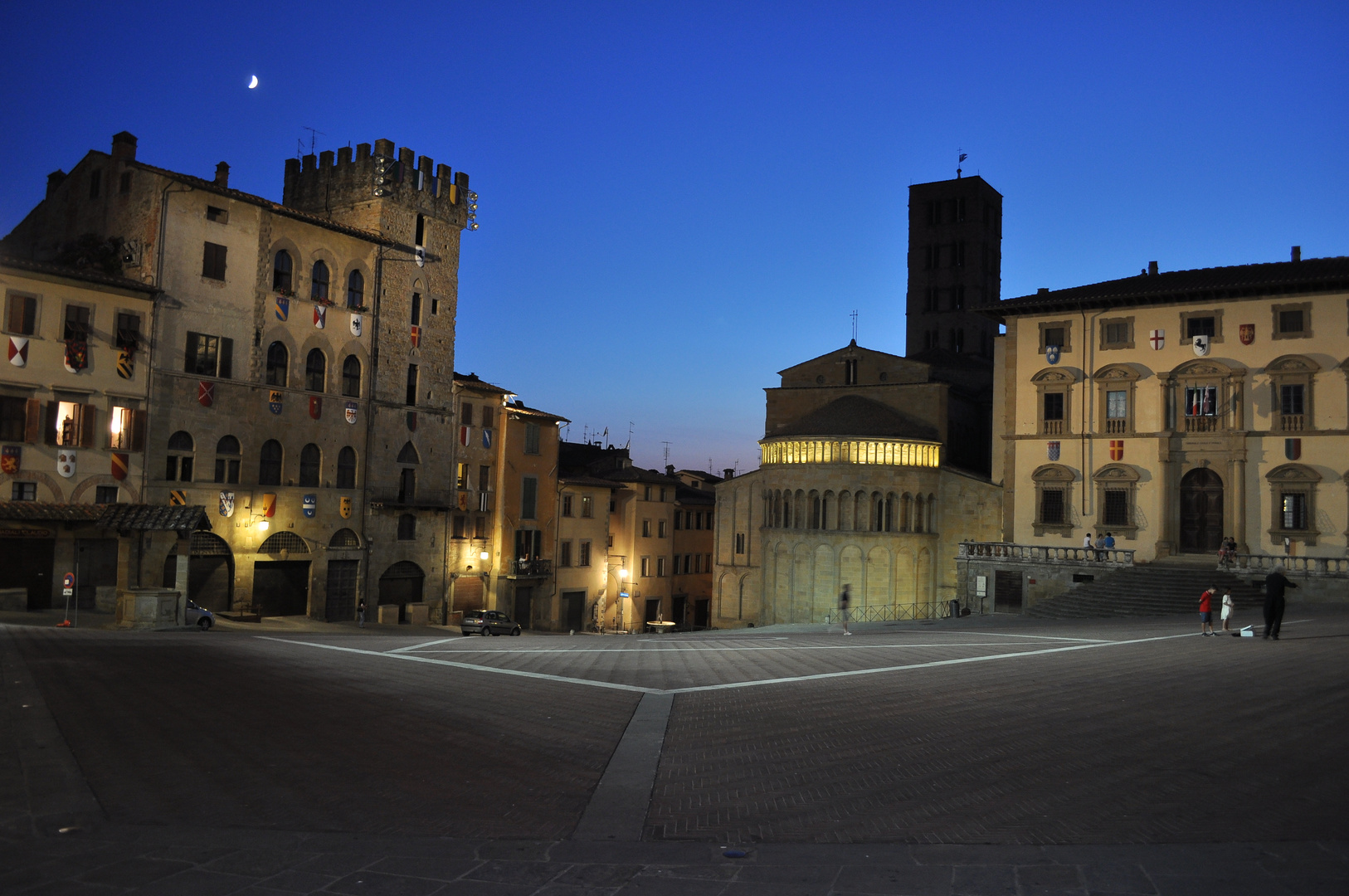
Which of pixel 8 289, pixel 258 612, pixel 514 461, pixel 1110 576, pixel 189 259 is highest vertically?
pixel 189 259

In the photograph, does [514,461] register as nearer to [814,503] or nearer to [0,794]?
[814,503]

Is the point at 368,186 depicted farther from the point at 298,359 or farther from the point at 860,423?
the point at 860,423

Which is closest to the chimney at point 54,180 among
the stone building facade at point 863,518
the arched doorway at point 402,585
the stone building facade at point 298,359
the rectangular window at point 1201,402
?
the stone building facade at point 298,359

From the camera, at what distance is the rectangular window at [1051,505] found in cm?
4519

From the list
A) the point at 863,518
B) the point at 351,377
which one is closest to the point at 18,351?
the point at 351,377

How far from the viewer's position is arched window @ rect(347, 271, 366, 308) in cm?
4678

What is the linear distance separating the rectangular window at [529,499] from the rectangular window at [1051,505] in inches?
1116

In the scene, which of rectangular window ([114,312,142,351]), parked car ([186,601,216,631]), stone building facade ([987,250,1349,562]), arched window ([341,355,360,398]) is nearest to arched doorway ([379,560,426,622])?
arched window ([341,355,360,398])

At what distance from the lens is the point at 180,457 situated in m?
39.4

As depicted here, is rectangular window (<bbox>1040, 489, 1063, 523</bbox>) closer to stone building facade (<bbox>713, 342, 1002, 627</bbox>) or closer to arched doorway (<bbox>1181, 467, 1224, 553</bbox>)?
arched doorway (<bbox>1181, 467, 1224, 553</bbox>)

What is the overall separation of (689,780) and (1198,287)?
39869 millimetres

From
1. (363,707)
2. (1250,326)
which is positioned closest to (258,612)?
(363,707)

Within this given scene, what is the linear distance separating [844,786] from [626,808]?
2.43 meters

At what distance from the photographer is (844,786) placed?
1033 cm
